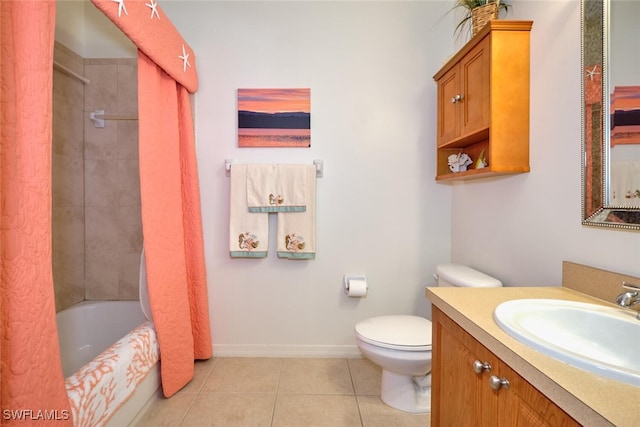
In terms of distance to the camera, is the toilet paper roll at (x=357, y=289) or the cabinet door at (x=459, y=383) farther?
the toilet paper roll at (x=357, y=289)

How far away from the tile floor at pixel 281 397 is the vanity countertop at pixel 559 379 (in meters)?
0.95

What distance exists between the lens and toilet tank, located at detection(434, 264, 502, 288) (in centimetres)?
138

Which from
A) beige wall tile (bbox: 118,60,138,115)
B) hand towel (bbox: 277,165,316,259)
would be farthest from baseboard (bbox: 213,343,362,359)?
beige wall tile (bbox: 118,60,138,115)

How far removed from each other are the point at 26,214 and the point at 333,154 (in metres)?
1.54

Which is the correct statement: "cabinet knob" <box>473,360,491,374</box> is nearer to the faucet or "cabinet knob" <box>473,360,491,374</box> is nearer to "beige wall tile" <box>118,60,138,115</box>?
the faucet

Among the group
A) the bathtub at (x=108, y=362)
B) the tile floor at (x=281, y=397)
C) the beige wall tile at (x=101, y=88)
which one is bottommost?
the tile floor at (x=281, y=397)

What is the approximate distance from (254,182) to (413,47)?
140cm

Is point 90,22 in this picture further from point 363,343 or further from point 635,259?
point 635,259

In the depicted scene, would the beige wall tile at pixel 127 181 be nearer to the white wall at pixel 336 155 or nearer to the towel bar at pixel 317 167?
the white wall at pixel 336 155

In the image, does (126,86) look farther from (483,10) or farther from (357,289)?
(483,10)

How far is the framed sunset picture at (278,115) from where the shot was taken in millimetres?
1961

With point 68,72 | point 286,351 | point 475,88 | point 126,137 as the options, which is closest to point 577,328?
point 475,88

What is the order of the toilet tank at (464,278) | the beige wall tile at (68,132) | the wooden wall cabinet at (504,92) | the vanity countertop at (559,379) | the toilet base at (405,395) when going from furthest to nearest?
the beige wall tile at (68,132)
the toilet base at (405,395)
the toilet tank at (464,278)
the wooden wall cabinet at (504,92)
the vanity countertop at (559,379)

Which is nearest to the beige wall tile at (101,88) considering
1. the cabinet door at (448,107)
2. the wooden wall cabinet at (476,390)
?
the cabinet door at (448,107)
